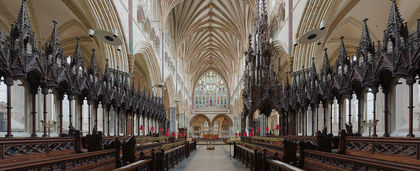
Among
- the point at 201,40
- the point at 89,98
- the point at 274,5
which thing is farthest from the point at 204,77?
the point at 89,98

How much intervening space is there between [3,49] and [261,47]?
9474 mm

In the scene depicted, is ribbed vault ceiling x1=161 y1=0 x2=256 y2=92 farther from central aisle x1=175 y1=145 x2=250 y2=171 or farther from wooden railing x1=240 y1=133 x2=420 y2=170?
wooden railing x1=240 y1=133 x2=420 y2=170

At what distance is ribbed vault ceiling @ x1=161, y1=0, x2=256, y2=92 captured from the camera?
24000 mm

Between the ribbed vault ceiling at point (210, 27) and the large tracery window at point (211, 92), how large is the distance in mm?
4465

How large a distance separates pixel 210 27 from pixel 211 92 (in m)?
16.0

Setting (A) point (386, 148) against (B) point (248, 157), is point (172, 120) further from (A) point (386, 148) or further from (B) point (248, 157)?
(A) point (386, 148)

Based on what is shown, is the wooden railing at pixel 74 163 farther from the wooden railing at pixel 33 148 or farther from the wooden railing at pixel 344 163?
the wooden railing at pixel 344 163

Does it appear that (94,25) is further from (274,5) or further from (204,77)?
(204,77)

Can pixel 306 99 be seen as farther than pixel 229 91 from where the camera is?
No

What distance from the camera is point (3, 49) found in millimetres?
4719

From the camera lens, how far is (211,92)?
43281 millimetres

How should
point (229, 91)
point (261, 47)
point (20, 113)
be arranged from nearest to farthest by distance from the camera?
point (20, 113) → point (261, 47) → point (229, 91)

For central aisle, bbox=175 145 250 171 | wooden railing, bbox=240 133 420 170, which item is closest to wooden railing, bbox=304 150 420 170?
wooden railing, bbox=240 133 420 170

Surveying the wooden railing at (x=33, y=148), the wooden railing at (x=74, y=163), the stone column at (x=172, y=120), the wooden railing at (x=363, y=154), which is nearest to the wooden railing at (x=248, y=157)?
the wooden railing at (x=363, y=154)
